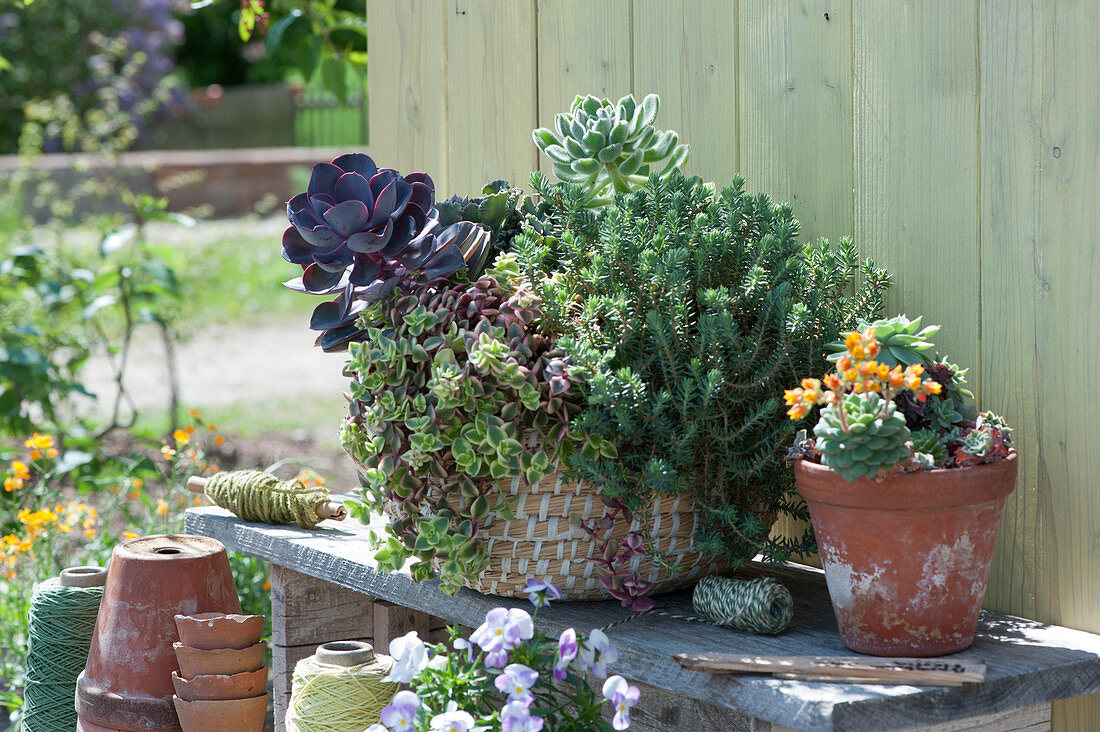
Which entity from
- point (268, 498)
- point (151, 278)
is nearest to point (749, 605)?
point (268, 498)

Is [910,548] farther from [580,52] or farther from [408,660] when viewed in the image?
[580,52]

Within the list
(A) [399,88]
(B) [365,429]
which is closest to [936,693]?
(B) [365,429]

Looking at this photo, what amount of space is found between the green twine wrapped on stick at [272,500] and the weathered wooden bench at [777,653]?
39mm

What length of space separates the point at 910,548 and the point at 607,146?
58 centimetres

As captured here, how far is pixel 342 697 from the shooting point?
139cm

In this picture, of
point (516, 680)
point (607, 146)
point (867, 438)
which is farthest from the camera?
point (607, 146)

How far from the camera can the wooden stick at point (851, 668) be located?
1.03 meters

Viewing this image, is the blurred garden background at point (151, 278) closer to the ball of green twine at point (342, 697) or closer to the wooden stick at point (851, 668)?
the ball of green twine at point (342, 697)

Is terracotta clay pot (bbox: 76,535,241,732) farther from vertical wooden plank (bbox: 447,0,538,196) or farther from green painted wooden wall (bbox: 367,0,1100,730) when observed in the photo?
green painted wooden wall (bbox: 367,0,1100,730)

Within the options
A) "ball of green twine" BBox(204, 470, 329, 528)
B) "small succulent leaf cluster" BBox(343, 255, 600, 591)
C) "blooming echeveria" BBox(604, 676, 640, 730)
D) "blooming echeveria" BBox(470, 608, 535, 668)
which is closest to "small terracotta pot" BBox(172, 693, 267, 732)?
"ball of green twine" BBox(204, 470, 329, 528)

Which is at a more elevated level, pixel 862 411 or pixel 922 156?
pixel 922 156

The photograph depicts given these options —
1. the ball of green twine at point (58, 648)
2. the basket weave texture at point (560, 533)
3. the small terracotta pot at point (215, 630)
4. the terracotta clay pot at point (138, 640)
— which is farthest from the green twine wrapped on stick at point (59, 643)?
the basket weave texture at point (560, 533)

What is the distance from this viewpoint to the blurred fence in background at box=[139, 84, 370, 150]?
14.3 meters

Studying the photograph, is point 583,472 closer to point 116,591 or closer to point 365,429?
point 365,429
